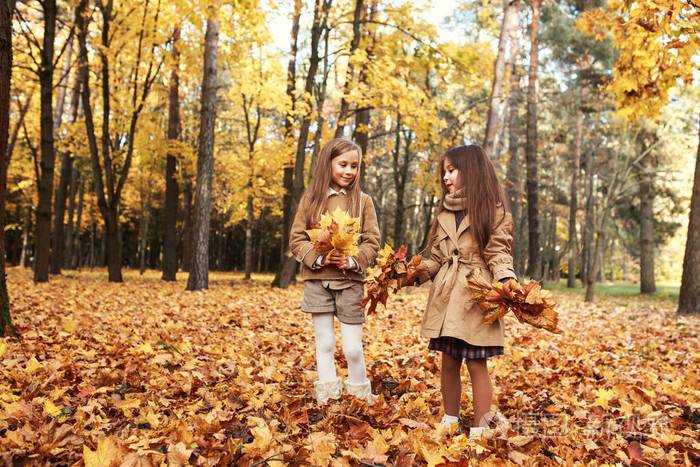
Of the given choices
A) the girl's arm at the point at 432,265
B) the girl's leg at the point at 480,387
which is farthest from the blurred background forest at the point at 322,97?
the girl's leg at the point at 480,387

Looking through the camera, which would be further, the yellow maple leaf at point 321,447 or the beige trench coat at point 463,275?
the beige trench coat at point 463,275

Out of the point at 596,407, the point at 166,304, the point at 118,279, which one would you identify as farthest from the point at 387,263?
the point at 118,279

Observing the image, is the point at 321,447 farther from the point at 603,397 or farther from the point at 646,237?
the point at 646,237

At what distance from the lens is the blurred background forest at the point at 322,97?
9.70 meters

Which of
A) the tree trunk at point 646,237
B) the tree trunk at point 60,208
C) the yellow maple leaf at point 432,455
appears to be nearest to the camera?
the yellow maple leaf at point 432,455

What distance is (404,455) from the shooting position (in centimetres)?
270

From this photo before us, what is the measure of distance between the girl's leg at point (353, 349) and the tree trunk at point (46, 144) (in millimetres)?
9550

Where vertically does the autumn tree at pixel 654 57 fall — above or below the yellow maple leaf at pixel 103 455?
above

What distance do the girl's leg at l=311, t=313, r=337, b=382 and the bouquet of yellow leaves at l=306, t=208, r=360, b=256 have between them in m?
0.56

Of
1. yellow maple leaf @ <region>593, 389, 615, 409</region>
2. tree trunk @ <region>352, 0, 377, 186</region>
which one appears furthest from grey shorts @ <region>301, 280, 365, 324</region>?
tree trunk @ <region>352, 0, 377, 186</region>

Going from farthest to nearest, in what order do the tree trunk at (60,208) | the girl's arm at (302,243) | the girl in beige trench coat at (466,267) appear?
the tree trunk at (60,208)
the girl's arm at (302,243)
the girl in beige trench coat at (466,267)

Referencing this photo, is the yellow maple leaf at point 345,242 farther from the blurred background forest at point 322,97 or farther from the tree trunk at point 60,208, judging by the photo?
the tree trunk at point 60,208

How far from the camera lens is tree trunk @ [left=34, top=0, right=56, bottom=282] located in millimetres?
10430

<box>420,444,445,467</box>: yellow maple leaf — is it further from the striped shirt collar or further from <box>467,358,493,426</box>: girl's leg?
the striped shirt collar
